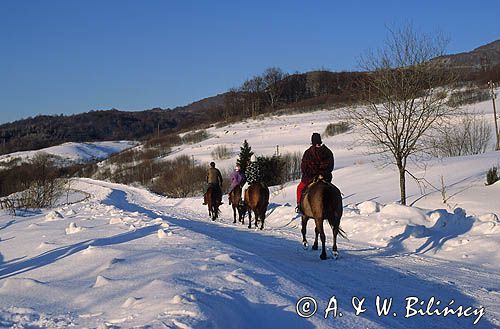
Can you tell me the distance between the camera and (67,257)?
8508mm

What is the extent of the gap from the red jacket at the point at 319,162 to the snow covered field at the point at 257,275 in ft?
5.91

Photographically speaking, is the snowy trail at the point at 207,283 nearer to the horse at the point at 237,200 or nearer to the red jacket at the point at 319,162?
the red jacket at the point at 319,162

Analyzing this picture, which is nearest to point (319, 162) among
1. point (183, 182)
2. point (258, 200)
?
point (258, 200)

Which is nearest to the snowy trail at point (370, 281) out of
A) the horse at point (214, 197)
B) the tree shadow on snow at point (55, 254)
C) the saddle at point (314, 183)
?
the saddle at point (314, 183)

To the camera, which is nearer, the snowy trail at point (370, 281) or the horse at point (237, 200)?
the snowy trail at point (370, 281)

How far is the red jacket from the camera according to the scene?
11.1 m

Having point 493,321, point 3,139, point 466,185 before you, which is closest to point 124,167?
point 466,185

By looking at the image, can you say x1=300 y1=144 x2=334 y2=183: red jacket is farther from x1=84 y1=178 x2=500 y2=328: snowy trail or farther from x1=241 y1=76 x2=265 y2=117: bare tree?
x1=241 y1=76 x2=265 y2=117: bare tree

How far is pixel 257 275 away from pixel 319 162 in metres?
5.01

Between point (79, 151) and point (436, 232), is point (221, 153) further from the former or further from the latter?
point (79, 151)

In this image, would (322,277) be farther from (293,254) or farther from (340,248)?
(340,248)

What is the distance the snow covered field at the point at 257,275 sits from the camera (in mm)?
5219

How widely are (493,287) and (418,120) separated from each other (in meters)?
11.0

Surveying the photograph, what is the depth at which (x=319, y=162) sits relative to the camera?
11250 millimetres
